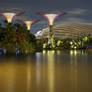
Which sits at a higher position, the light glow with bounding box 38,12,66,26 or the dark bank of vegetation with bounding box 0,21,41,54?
the light glow with bounding box 38,12,66,26

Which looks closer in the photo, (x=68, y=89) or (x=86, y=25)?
(x=68, y=89)

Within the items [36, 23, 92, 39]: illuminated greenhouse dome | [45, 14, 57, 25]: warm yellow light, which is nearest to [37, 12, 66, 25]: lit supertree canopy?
[45, 14, 57, 25]: warm yellow light

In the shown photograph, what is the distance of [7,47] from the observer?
133 ft

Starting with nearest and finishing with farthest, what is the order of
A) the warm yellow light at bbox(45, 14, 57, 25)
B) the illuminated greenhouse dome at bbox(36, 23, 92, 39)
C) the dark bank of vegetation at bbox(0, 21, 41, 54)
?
the dark bank of vegetation at bbox(0, 21, 41, 54) → the warm yellow light at bbox(45, 14, 57, 25) → the illuminated greenhouse dome at bbox(36, 23, 92, 39)

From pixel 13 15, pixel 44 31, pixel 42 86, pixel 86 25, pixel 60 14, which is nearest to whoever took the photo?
pixel 42 86

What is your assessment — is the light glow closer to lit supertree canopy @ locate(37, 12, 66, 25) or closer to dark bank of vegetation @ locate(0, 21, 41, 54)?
lit supertree canopy @ locate(37, 12, 66, 25)

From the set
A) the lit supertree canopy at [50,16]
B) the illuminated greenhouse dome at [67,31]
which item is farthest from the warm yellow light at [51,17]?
the illuminated greenhouse dome at [67,31]

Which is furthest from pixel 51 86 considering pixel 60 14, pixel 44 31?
pixel 44 31

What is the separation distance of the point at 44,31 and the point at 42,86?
416ft

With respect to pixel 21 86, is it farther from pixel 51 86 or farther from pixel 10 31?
pixel 10 31

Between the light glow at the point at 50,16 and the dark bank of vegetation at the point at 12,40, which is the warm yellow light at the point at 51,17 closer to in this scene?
the light glow at the point at 50,16

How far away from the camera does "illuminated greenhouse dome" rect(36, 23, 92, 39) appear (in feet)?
431

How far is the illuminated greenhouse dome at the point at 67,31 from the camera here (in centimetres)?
13144

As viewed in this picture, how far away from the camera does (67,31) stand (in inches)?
5369
